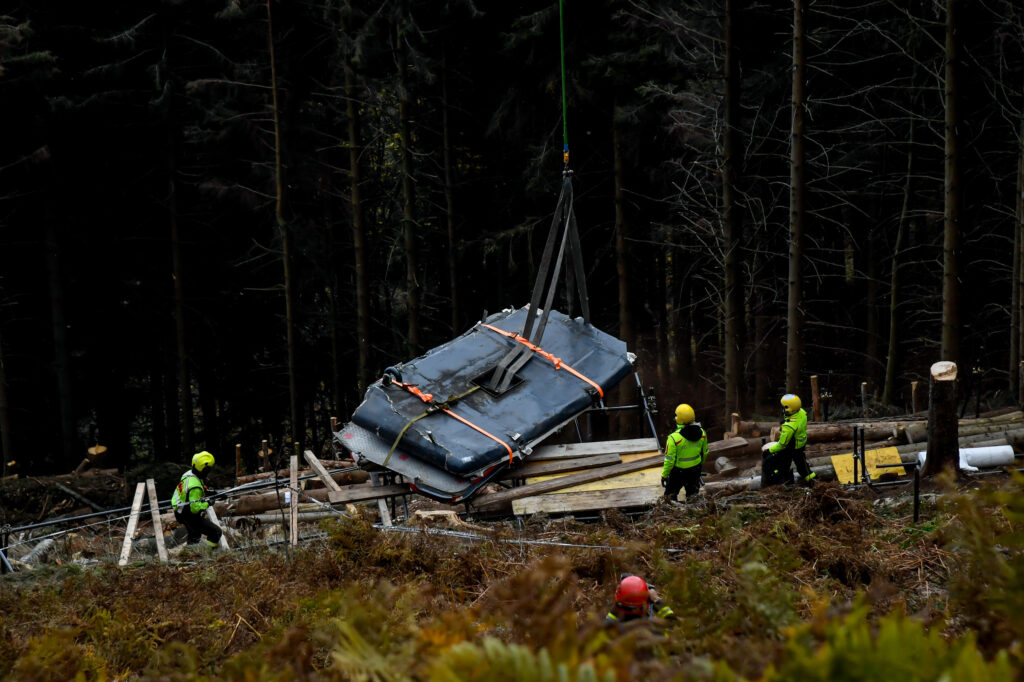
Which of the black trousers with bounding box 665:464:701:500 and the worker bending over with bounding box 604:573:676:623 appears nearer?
the worker bending over with bounding box 604:573:676:623

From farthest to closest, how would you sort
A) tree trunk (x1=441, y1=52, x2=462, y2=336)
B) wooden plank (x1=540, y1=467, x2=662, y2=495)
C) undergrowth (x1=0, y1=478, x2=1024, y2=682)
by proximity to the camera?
tree trunk (x1=441, y1=52, x2=462, y2=336), wooden plank (x1=540, y1=467, x2=662, y2=495), undergrowth (x1=0, y1=478, x2=1024, y2=682)

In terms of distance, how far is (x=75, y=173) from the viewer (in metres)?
24.6

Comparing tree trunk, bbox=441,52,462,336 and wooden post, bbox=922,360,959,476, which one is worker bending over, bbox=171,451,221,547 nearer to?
wooden post, bbox=922,360,959,476

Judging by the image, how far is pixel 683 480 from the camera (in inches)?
436

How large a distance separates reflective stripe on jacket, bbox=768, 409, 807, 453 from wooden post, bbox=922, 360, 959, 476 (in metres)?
1.41

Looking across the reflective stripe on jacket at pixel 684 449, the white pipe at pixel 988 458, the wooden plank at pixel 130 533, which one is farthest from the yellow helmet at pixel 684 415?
the wooden plank at pixel 130 533

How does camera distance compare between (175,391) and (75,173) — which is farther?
(175,391)

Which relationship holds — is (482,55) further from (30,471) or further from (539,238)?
(30,471)

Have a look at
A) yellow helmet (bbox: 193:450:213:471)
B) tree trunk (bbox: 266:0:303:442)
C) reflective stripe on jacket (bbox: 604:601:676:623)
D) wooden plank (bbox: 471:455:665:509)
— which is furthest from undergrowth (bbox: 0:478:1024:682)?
tree trunk (bbox: 266:0:303:442)

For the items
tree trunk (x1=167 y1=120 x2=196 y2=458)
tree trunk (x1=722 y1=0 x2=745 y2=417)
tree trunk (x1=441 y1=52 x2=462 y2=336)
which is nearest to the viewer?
tree trunk (x1=722 y1=0 x2=745 y2=417)

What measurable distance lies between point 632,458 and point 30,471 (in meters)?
19.0

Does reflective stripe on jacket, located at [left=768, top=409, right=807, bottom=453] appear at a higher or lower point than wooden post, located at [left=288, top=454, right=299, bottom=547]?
higher

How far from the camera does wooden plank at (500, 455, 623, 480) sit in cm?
1168

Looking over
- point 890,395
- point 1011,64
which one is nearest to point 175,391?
point 890,395
